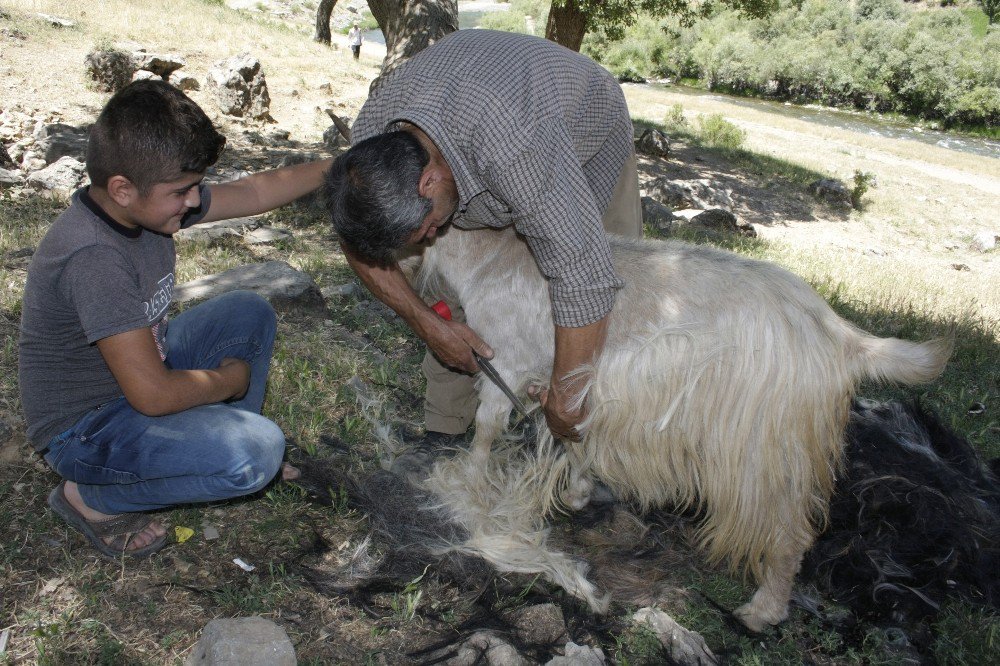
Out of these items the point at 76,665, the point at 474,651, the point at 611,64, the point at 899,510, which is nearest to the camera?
the point at 76,665

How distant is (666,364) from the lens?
2562 mm

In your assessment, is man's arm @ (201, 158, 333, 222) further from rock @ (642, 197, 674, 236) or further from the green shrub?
the green shrub

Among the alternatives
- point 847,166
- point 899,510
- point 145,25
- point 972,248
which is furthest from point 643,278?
point 847,166

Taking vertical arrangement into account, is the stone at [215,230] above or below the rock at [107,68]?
below

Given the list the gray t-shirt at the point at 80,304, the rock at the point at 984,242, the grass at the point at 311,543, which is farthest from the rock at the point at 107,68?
the rock at the point at 984,242

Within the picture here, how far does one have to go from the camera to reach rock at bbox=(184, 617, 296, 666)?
2.02 metres

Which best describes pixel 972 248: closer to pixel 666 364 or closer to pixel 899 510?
pixel 899 510

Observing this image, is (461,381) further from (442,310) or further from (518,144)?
(518,144)

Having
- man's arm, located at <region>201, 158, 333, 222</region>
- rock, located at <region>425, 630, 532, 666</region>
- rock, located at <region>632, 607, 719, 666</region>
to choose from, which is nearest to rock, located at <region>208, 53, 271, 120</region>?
man's arm, located at <region>201, 158, 333, 222</region>

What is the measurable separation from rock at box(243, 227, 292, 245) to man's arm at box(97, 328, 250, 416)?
3293 millimetres

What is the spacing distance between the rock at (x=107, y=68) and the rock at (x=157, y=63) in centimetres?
40

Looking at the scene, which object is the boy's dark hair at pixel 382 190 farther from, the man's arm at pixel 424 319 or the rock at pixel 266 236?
the rock at pixel 266 236

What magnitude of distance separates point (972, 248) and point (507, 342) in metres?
11.1

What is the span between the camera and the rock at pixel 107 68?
919 centimetres
